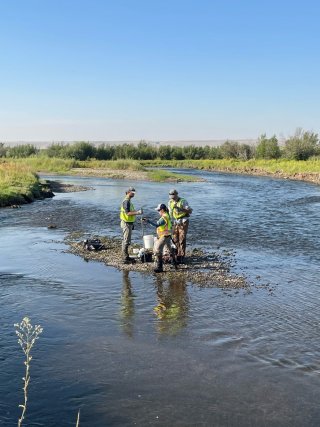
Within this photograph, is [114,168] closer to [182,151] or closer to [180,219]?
[182,151]

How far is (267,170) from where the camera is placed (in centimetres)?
7312

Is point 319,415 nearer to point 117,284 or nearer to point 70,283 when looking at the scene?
point 117,284

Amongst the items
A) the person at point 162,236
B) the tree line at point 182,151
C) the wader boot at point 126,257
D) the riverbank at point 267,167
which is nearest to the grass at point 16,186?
the wader boot at point 126,257

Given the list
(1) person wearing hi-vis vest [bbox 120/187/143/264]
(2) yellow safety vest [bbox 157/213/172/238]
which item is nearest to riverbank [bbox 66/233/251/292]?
(1) person wearing hi-vis vest [bbox 120/187/143/264]

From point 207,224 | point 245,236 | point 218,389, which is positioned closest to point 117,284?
point 218,389

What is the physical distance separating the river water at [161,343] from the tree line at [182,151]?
69252 mm

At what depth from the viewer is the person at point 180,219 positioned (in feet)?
48.1

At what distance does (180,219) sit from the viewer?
48.6 feet

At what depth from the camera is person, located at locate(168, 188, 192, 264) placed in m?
14.7

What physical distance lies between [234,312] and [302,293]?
2451 millimetres

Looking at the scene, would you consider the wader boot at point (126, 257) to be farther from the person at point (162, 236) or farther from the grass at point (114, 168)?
the grass at point (114, 168)

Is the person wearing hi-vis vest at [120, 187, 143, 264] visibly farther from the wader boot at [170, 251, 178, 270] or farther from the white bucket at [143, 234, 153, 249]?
the wader boot at [170, 251, 178, 270]

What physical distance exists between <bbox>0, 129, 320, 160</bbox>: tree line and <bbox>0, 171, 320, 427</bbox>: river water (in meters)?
69.3

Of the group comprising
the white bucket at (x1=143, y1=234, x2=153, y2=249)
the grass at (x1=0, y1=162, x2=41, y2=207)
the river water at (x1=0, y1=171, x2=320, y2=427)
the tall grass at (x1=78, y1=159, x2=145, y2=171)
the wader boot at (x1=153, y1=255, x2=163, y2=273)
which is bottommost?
the river water at (x1=0, y1=171, x2=320, y2=427)
